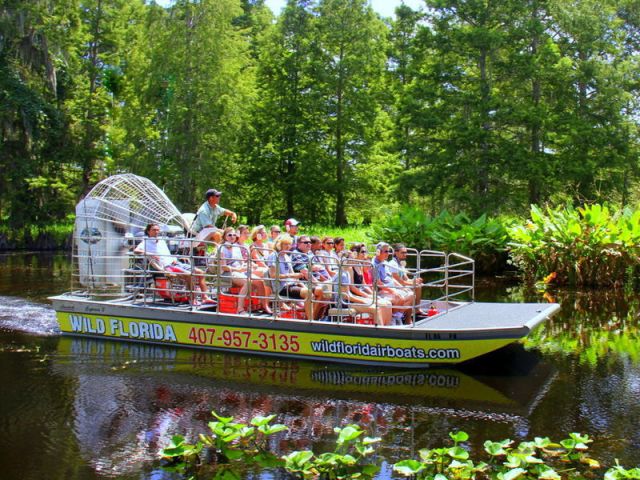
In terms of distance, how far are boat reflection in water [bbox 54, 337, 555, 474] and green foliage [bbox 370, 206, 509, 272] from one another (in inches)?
497

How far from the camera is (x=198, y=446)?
24.9 ft

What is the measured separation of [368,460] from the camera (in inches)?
304

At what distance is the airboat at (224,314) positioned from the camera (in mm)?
11211

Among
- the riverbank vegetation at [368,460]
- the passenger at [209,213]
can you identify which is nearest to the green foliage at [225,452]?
the riverbank vegetation at [368,460]

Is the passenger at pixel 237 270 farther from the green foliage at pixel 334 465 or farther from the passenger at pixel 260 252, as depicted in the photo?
the green foliage at pixel 334 465

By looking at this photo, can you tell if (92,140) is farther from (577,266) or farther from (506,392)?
(506,392)

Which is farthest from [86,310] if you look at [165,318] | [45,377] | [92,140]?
[92,140]

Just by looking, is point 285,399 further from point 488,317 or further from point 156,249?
point 156,249

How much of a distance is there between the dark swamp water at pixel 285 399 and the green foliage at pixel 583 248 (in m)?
6.67

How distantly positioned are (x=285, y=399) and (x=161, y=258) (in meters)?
4.36

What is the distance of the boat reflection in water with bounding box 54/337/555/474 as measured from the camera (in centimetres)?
851

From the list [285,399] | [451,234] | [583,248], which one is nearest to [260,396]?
[285,399]

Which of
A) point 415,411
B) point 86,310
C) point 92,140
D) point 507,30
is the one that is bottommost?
point 415,411

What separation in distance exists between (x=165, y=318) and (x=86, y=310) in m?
1.74
